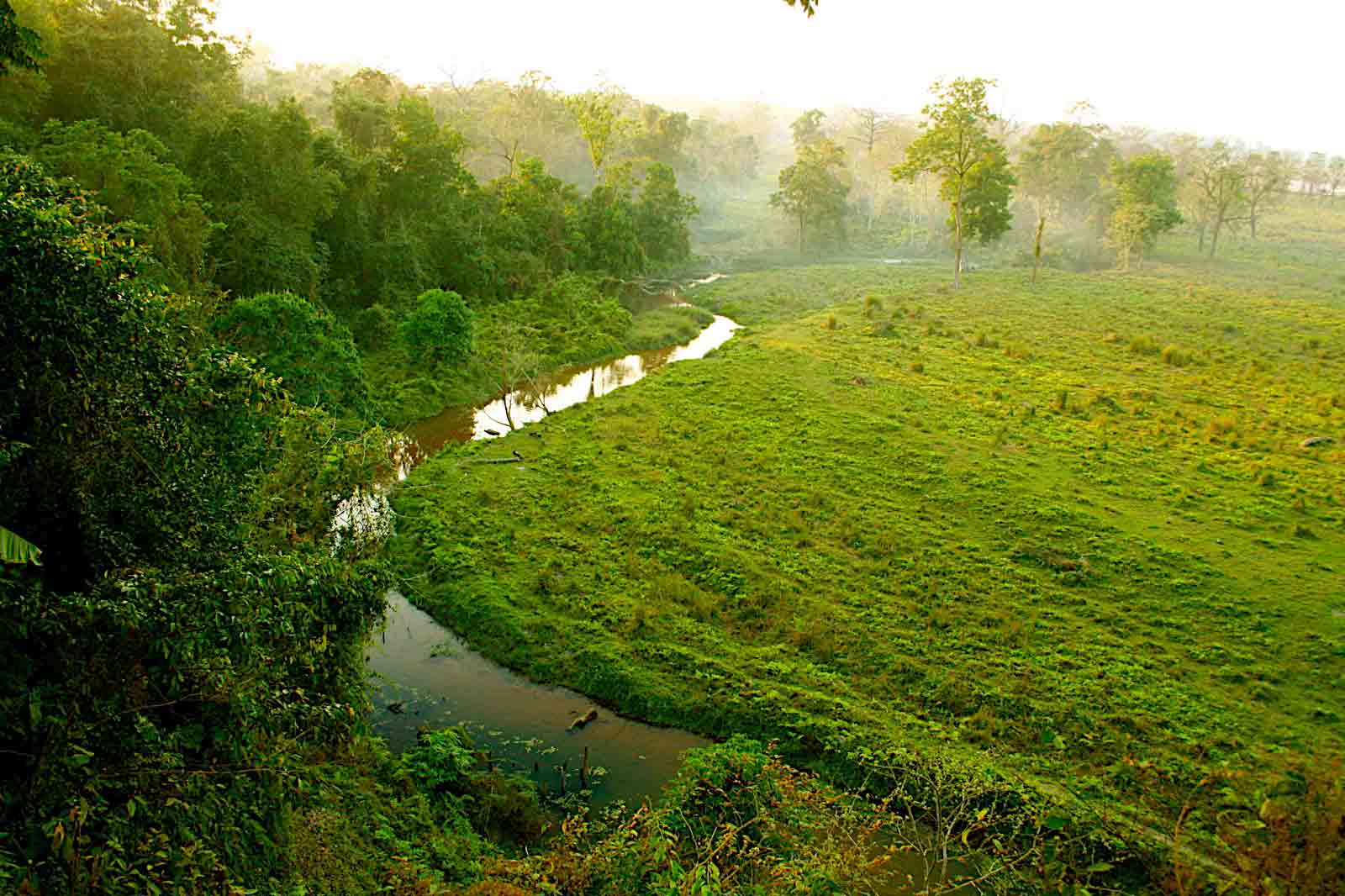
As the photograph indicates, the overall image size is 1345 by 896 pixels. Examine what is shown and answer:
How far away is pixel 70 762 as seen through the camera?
5.79 meters

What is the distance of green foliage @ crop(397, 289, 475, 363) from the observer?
29844mm

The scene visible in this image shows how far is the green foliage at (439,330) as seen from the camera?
29844 millimetres

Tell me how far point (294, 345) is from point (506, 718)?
12054 millimetres

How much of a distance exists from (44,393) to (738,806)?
8897 millimetres

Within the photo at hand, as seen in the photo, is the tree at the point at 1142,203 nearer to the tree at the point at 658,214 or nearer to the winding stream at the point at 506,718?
the tree at the point at 658,214

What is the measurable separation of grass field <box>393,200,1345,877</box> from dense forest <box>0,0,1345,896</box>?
0.11m

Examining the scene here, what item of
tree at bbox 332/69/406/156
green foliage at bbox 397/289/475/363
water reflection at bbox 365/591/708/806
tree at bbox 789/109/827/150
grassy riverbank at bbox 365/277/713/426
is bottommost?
water reflection at bbox 365/591/708/806

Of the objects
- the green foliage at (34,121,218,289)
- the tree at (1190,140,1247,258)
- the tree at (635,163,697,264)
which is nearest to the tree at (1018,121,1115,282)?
the tree at (1190,140,1247,258)

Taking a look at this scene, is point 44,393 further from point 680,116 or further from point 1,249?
point 680,116

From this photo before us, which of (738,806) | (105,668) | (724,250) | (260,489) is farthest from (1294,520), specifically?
(724,250)

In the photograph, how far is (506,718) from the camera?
45.4 feet

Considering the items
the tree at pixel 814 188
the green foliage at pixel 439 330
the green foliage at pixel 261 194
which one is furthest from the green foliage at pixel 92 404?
the tree at pixel 814 188

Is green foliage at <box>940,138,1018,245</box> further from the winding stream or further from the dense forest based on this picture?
the winding stream

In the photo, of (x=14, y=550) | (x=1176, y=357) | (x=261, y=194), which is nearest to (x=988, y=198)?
(x=1176, y=357)
